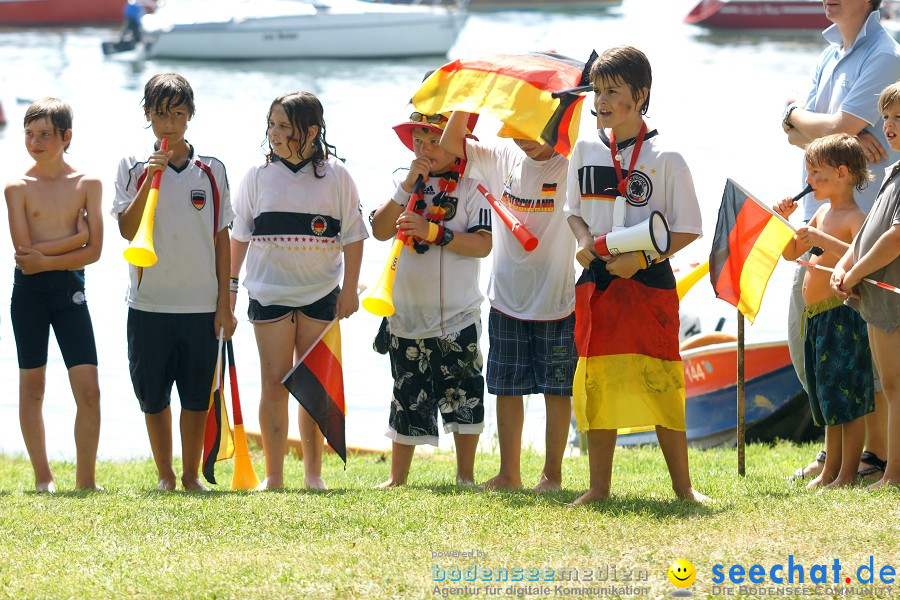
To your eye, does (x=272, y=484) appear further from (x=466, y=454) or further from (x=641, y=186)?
(x=641, y=186)

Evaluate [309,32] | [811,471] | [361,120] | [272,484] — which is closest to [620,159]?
[811,471]

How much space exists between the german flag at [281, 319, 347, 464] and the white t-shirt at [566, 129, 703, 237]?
159cm

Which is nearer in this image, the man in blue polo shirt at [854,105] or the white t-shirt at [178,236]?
the man in blue polo shirt at [854,105]

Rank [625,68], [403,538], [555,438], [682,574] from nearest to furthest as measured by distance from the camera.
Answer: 1. [682,574]
2. [403,538]
3. [625,68]
4. [555,438]

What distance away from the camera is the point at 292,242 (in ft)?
18.9

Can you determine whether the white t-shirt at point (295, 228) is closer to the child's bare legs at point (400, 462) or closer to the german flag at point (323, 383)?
the german flag at point (323, 383)

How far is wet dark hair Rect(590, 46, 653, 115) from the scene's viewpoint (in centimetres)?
477

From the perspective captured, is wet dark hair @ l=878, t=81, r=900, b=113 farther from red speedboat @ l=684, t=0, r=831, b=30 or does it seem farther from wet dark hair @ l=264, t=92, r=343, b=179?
red speedboat @ l=684, t=0, r=831, b=30

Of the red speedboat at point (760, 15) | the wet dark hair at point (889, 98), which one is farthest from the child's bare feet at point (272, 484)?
the red speedboat at point (760, 15)

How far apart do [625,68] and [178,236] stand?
2362mm

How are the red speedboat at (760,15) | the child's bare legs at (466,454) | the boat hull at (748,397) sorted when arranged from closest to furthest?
the child's bare legs at (466,454) → the boat hull at (748,397) → the red speedboat at (760,15)

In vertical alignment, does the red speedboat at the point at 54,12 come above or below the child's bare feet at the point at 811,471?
below

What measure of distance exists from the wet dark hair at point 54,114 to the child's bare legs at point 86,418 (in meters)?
1.22

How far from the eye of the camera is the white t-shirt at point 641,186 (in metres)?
4.79
